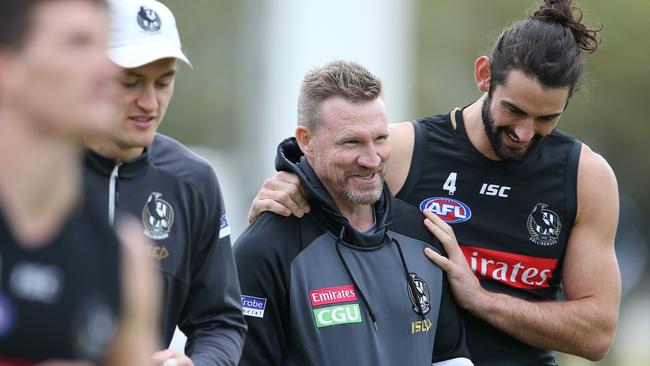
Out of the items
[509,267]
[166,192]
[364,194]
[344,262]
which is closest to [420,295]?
[344,262]

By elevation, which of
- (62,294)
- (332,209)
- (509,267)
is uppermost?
(62,294)

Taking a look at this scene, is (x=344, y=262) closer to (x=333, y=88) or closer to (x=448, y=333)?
(x=448, y=333)

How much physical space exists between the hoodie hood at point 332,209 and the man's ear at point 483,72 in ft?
2.22

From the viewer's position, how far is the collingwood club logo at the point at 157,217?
4266 mm

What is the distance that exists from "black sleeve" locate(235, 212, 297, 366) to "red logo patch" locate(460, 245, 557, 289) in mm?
881

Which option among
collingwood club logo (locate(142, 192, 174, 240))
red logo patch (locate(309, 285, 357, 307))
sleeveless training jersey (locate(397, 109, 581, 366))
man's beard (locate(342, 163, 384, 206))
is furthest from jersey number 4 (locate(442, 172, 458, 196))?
collingwood club logo (locate(142, 192, 174, 240))

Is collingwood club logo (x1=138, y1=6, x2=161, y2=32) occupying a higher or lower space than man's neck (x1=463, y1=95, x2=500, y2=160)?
higher

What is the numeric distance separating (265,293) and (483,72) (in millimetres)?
1447

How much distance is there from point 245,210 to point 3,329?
14.8 metres

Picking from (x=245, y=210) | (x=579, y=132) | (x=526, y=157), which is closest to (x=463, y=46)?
(x=579, y=132)

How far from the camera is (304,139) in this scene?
16.6ft

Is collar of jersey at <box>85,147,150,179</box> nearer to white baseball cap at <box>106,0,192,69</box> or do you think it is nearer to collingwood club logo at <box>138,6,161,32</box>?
white baseball cap at <box>106,0,192,69</box>

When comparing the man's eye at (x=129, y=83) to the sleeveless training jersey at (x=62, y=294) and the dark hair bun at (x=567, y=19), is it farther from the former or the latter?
the dark hair bun at (x=567, y=19)

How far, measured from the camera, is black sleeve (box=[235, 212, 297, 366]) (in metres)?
4.66
